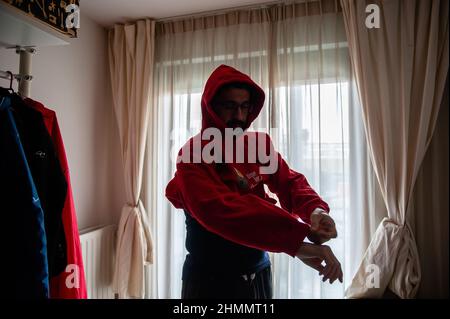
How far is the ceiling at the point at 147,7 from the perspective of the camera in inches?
64.2

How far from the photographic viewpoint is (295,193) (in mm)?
785

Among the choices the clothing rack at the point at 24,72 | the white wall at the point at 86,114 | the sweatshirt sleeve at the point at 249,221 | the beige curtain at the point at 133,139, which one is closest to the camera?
the sweatshirt sleeve at the point at 249,221

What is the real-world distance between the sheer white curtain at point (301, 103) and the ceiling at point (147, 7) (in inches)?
3.0

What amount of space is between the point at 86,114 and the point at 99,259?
3.22 ft

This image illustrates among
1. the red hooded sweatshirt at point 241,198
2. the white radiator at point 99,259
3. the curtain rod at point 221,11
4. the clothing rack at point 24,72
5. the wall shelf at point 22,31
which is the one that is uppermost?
the curtain rod at point 221,11

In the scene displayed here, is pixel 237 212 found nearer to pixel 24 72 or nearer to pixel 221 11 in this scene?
pixel 24 72

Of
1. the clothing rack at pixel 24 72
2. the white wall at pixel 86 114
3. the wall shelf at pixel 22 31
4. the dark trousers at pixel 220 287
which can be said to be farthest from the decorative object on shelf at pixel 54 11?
the dark trousers at pixel 220 287

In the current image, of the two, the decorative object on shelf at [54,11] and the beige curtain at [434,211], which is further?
the beige curtain at [434,211]

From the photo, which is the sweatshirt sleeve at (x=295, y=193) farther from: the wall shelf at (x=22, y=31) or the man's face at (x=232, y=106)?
the wall shelf at (x=22, y=31)

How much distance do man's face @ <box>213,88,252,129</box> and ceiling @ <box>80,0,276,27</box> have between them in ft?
3.76

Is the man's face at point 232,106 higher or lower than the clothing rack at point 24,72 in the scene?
lower
